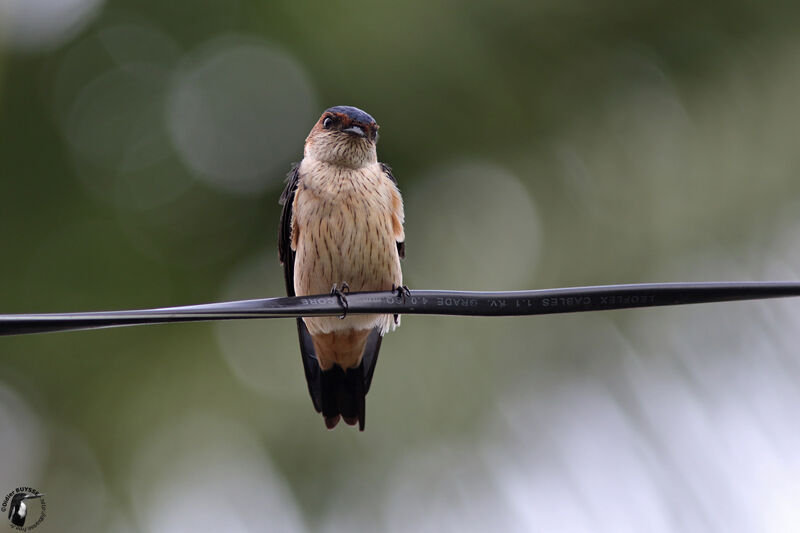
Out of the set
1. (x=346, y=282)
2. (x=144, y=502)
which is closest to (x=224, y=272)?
(x=346, y=282)

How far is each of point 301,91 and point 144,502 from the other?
9.53ft

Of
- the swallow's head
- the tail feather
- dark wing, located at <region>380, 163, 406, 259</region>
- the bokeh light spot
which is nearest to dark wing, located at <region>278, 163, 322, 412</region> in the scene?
the tail feather

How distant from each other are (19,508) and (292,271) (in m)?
2.17

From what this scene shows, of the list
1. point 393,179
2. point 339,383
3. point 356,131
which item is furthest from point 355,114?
point 339,383

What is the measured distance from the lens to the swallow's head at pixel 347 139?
5156mm

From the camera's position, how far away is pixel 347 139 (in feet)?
17.0

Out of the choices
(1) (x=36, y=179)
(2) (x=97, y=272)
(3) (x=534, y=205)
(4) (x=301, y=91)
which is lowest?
(2) (x=97, y=272)

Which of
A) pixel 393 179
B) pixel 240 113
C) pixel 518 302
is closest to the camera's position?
pixel 518 302

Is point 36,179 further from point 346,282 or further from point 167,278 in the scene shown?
point 346,282

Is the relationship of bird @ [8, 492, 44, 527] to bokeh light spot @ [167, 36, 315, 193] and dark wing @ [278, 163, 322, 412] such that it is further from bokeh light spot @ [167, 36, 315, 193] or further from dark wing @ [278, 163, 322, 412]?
bokeh light spot @ [167, 36, 315, 193]

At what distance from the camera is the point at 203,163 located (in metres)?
A: 6.41

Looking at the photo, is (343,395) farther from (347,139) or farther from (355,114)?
(355,114)

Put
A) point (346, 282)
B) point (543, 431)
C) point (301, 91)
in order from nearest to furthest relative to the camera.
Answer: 1. point (346, 282)
2. point (543, 431)
3. point (301, 91)

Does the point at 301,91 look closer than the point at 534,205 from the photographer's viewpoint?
No
